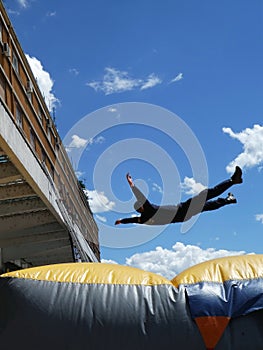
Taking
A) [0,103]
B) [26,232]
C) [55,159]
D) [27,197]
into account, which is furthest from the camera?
[55,159]

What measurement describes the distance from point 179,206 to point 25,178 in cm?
389

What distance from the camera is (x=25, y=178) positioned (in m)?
11.8

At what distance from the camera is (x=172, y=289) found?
2990mm

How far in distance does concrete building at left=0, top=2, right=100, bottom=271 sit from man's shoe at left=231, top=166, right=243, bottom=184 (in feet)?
13.8

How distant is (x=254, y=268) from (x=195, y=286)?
1.30ft

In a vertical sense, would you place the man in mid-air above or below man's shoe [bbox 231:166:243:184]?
below

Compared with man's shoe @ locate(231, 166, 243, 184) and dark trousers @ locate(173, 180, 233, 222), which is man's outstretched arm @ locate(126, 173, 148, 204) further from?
man's shoe @ locate(231, 166, 243, 184)

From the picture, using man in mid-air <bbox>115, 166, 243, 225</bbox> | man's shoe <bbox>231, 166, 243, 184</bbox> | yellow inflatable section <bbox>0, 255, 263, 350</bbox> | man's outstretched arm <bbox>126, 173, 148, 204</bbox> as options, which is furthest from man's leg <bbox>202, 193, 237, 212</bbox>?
yellow inflatable section <bbox>0, 255, 263, 350</bbox>

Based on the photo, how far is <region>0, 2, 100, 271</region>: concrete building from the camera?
10984 mm

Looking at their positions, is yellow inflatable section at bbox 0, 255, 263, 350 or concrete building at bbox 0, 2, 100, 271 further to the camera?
concrete building at bbox 0, 2, 100, 271

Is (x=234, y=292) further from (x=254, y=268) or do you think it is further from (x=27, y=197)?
(x=27, y=197)

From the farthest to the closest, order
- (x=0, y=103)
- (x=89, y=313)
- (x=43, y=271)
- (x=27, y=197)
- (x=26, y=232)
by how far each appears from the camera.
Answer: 1. (x=26, y=232)
2. (x=27, y=197)
3. (x=0, y=103)
4. (x=43, y=271)
5. (x=89, y=313)

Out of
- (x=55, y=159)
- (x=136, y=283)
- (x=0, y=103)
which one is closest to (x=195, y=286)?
(x=136, y=283)

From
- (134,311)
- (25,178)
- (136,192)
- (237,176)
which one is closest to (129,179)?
(136,192)
